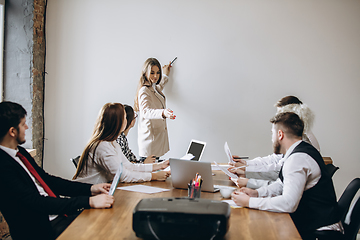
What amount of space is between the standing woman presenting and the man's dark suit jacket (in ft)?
6.31

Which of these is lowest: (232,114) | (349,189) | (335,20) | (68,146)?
(68,146)

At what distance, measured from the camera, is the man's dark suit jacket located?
1508 millimetres

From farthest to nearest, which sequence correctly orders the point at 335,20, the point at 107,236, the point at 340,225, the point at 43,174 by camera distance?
the point at 335,20, the point at 43,174, the point at 340,225, the point at 107,236

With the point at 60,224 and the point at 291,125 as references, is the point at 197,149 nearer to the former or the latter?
the point at 291,125

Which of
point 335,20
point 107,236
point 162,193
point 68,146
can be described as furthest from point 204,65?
point 107,236

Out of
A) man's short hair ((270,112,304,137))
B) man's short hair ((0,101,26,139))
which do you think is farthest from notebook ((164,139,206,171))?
man's short hair ((0,101,26,139))

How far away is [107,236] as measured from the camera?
1.31 m

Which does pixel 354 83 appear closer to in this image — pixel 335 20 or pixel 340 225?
pixel 335 20

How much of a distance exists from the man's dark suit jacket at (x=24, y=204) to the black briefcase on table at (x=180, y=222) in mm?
491

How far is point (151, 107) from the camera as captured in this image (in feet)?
11.7

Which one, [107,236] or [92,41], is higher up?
[92,41]

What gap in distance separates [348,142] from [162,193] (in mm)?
2981

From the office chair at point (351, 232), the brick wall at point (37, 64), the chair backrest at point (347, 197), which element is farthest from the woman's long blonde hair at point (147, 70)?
the office chair at point (351, 232)

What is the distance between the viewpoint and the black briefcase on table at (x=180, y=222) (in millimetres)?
1226
